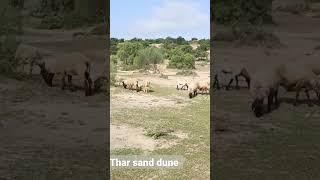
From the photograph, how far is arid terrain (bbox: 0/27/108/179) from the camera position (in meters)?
7.52

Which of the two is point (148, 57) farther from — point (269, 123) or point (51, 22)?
point (269, 123)

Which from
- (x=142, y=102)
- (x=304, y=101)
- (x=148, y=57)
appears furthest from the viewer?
(x=148, y=57)

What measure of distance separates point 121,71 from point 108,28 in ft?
3.47

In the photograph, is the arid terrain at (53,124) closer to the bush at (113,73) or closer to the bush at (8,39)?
the bush at (8,39)

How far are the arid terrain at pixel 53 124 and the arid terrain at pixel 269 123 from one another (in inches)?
83.8

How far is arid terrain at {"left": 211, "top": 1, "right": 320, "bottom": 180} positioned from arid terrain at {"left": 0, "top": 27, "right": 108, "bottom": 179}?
2.13m

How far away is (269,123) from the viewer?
29.3 ft

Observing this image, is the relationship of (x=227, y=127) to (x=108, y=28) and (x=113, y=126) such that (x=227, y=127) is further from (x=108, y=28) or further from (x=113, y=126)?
(x=108, y=28)

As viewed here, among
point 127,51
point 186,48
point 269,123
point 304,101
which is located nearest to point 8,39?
point 127,51

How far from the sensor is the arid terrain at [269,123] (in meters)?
7.64

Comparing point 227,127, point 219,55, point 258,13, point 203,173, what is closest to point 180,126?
point 227,127

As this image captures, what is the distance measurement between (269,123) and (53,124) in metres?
3.94

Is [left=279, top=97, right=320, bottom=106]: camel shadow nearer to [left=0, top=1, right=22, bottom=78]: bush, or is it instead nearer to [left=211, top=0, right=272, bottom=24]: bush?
[left=211, top=0, right=272, bottom=24]: bush

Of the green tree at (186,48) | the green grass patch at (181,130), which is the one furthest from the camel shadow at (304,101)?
the green tree at (186,48)
